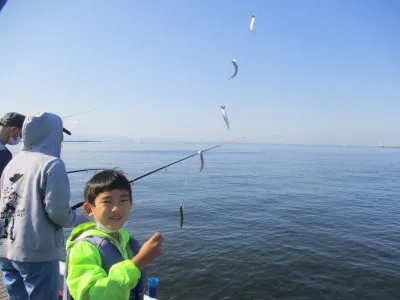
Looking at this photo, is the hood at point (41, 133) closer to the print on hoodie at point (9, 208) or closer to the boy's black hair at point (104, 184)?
the print on hoodie at point (9, 208)

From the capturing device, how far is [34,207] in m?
2.98

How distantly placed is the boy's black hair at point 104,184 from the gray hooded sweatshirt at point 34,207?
684 mm

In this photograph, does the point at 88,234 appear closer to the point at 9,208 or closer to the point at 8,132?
the point at 9,208

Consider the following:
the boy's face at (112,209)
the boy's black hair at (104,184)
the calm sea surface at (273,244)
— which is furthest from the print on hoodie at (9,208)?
the calm sea surface at (273,244)

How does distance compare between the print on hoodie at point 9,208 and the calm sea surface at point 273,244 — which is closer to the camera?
the print on hoodie at point 9,208

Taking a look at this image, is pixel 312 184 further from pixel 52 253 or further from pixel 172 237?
pixel 52 253

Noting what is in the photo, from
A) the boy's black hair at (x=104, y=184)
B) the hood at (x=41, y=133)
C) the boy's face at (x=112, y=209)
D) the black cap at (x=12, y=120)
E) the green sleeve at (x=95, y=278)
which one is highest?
the black cap at (x=12, y=120)

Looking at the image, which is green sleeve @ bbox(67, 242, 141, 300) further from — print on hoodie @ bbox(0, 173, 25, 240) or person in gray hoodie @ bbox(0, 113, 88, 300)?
print on hoodie @ bbox(0, 173, 25, 240)

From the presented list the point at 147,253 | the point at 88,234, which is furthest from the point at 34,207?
the point at 147,253

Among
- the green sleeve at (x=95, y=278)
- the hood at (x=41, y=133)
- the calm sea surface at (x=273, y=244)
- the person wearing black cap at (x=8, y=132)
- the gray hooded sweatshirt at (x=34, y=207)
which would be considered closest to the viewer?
the green sleeve at (x=95, y=278)

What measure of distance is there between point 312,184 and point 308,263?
933 inches

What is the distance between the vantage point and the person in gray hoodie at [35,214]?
117 inches

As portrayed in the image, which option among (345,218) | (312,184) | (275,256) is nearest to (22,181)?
(275,256)

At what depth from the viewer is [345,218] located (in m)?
19.8
